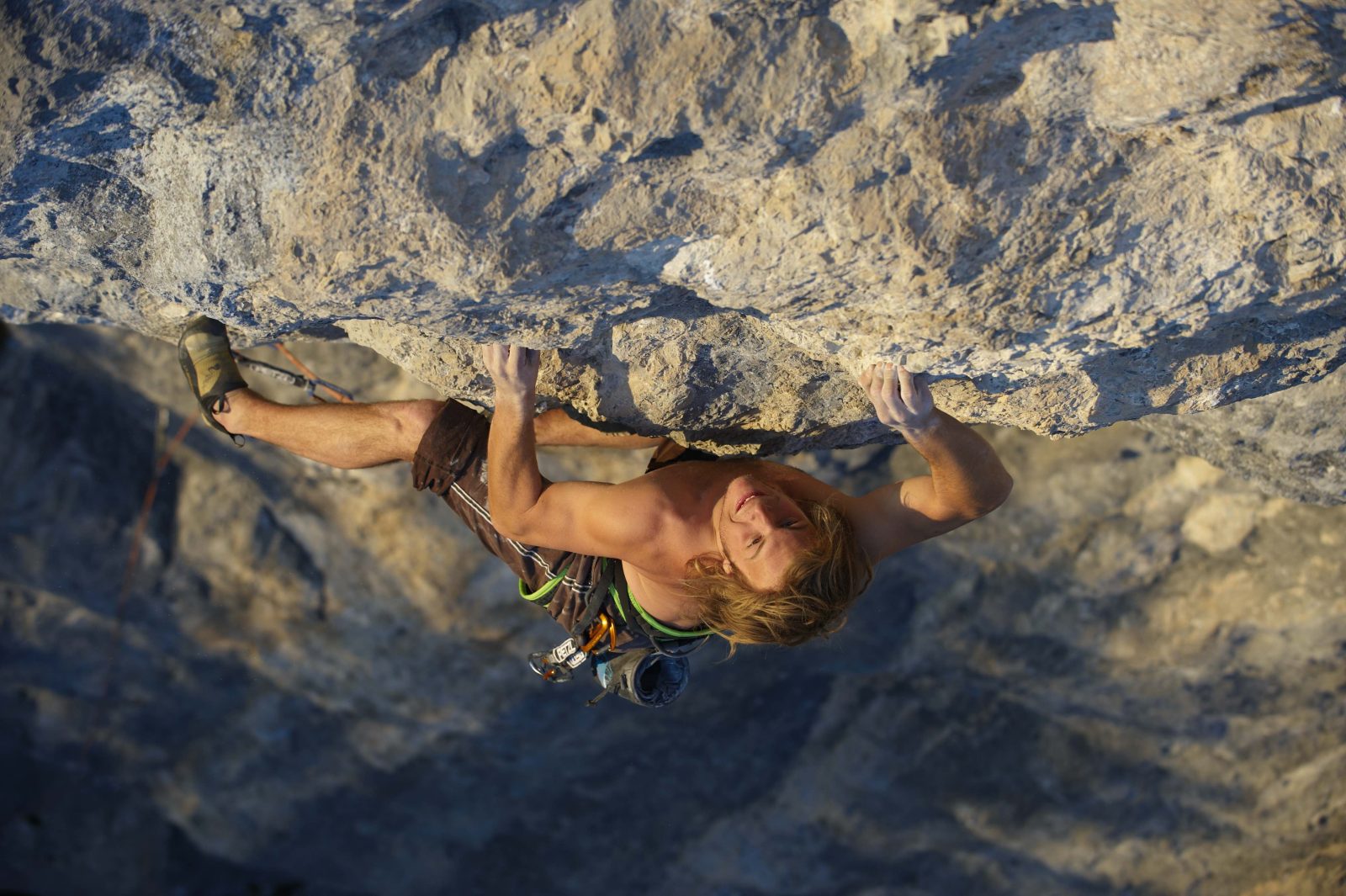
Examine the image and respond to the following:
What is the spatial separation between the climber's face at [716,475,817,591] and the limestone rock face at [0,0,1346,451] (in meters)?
0.32

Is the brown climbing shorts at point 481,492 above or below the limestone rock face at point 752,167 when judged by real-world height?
below

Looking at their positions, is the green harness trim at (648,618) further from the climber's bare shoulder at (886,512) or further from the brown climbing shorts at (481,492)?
the climber's bare shoulder at (886,512)

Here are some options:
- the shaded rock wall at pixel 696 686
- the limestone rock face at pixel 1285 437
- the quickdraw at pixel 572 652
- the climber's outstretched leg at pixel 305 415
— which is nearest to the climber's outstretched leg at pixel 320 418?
the climber's outstretched leg at pixel 305 415

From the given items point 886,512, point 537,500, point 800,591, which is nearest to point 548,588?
point 537,500

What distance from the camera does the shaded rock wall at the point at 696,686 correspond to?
125 inches

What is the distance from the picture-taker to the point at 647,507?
1958 mm

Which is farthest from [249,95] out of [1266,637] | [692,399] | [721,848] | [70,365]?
[721,848]

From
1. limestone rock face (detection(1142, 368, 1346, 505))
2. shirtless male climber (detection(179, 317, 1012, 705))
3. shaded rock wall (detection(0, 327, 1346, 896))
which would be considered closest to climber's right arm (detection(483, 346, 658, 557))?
shirtless male climber (detection(179, 317, 1012, 705))

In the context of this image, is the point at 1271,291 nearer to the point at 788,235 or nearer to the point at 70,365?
the point at 788,235

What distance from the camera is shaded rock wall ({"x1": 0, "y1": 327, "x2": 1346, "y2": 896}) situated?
3172 mm

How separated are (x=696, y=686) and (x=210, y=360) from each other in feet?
7.54

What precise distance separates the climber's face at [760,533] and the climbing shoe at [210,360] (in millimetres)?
1108

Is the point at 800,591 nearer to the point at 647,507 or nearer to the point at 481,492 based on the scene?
the point at 647,507

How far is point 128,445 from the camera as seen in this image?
378 centimetres
